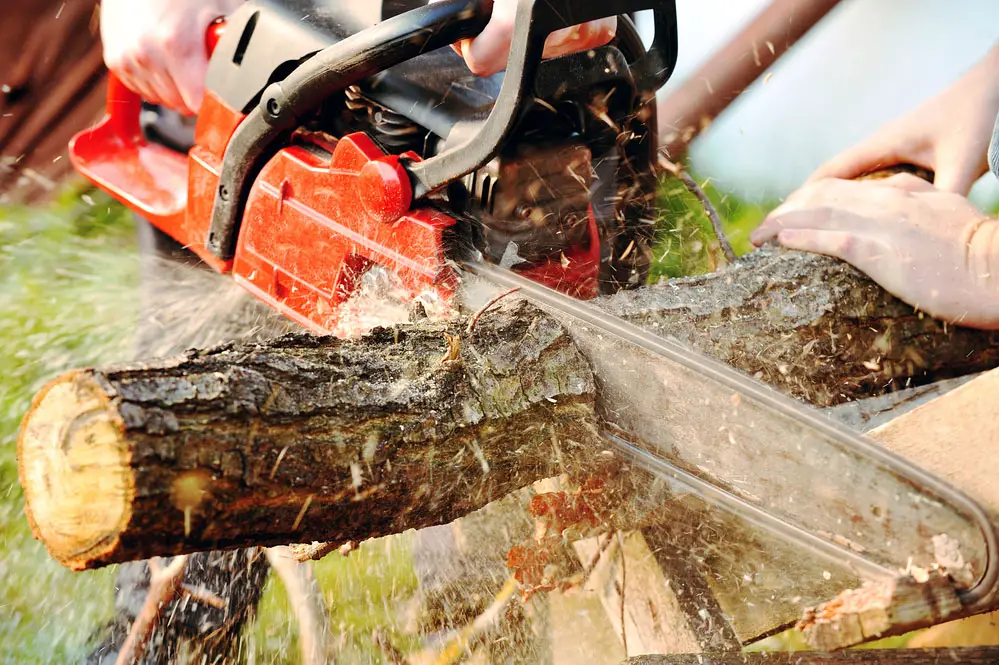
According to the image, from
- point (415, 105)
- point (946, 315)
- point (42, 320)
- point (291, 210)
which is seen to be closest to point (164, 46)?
point (291, 210)

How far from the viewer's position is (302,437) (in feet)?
3.61

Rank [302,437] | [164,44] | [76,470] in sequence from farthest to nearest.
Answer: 1. [164,44]
2. [302,437]
3. [76,470]

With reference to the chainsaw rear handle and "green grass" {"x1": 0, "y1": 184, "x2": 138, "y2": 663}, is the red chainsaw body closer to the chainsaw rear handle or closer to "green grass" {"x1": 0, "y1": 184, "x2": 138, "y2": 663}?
the chainsaw rear handle

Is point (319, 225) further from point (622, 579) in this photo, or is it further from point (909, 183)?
point (909, 183)

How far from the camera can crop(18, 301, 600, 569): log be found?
0.99m

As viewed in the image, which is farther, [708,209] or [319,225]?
[708,209]

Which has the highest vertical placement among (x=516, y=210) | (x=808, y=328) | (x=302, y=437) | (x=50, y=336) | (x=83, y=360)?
(x=50, y=336)

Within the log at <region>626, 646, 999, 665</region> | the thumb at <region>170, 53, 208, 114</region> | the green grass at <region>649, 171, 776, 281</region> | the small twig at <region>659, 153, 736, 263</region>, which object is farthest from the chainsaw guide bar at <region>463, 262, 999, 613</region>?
the green grass at <region>649, 171, 776, 281</region>

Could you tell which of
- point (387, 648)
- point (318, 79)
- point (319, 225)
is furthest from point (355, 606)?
point (318, 79)

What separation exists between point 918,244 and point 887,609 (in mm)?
900

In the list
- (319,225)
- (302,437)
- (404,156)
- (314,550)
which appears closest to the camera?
(302,437)

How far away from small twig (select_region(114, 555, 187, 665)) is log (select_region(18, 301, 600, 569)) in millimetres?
1181

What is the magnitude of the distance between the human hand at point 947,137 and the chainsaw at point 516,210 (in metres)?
0.58

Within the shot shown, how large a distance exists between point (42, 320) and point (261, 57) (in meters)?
2.55
